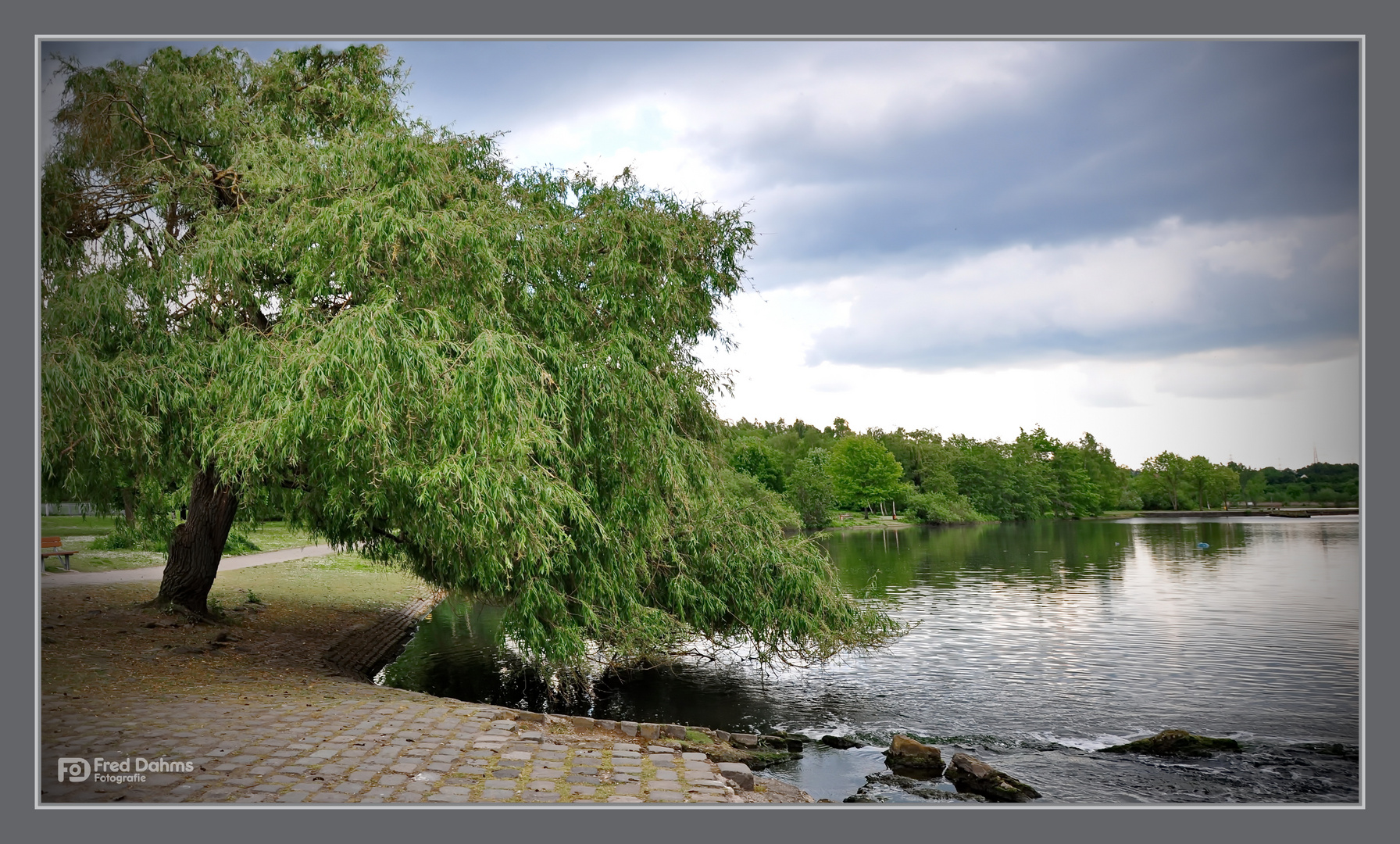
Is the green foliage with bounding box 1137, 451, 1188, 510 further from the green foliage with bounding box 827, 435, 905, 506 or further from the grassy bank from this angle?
the green foliage with bounding box 827, 435, 905, 506

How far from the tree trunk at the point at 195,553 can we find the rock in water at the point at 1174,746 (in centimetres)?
1209

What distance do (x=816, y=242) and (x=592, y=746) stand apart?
5.64m

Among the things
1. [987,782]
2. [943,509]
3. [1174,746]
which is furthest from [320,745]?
[943,509]

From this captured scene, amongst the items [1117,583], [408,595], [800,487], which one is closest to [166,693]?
[408,595]

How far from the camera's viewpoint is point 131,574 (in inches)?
689

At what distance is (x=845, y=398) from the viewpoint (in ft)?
37.2

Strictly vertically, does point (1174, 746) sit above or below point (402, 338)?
below

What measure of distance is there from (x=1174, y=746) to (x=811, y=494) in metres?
46.0

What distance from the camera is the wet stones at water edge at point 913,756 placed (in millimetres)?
8930

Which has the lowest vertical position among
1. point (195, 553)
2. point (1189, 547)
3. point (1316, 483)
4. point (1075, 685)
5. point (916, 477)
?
point (1189, 547)

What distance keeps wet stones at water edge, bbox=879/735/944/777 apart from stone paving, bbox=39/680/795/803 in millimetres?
2025

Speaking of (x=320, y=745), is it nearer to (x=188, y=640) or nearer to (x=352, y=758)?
(x=352, y=758)

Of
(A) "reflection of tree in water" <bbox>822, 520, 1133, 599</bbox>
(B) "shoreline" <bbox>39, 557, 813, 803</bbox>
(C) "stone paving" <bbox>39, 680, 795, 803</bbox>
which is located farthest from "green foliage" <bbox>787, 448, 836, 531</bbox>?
(C) "stone paving" <bbox>39, 680, 795, 803</bbox>

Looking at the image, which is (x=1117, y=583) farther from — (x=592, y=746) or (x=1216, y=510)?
(x=592, y=746)
